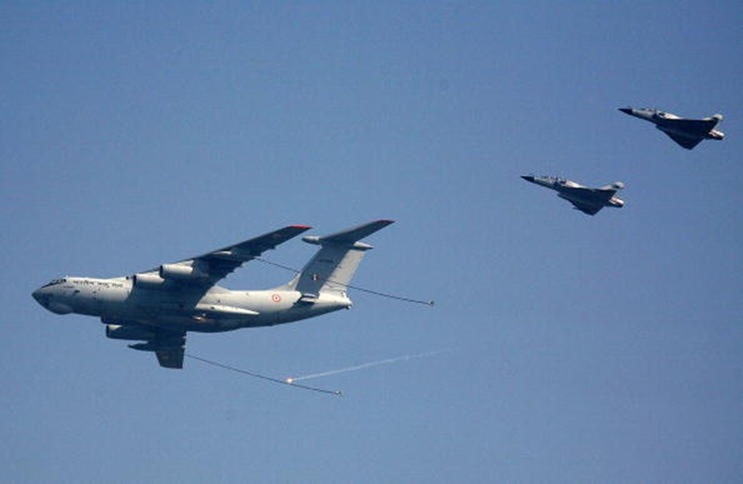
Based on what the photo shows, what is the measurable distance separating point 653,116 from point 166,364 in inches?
898

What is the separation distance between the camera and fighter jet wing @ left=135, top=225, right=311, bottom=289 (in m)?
40.0

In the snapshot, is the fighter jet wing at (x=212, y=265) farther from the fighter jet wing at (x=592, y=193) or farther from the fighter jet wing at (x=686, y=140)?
the fighter jet wing at (x=686, y=140)

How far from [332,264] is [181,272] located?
6.50 metres

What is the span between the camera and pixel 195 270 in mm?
40406

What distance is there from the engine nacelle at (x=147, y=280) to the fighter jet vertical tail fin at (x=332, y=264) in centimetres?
528

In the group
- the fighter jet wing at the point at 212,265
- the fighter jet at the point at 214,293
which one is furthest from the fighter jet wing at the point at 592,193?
the fighter jet wing at the point at 212,265

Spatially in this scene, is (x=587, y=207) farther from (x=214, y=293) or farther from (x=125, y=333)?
(x=125, y=333)

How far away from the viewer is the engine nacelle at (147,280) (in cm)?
4019

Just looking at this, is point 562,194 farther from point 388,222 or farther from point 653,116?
point 388,222

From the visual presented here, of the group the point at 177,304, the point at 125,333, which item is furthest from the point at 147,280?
the point at 125,333

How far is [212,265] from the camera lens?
40938mm

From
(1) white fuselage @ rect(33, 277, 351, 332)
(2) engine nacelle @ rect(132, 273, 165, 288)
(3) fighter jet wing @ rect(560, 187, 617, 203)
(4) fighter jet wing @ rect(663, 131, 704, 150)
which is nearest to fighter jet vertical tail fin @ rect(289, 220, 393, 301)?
(1) white fuselage @ rect(33, 277, 351, 332)

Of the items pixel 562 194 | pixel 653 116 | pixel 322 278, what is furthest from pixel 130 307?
pixel 653 116

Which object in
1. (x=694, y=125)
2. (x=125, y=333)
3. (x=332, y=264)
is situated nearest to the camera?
(x=332, y=264)
